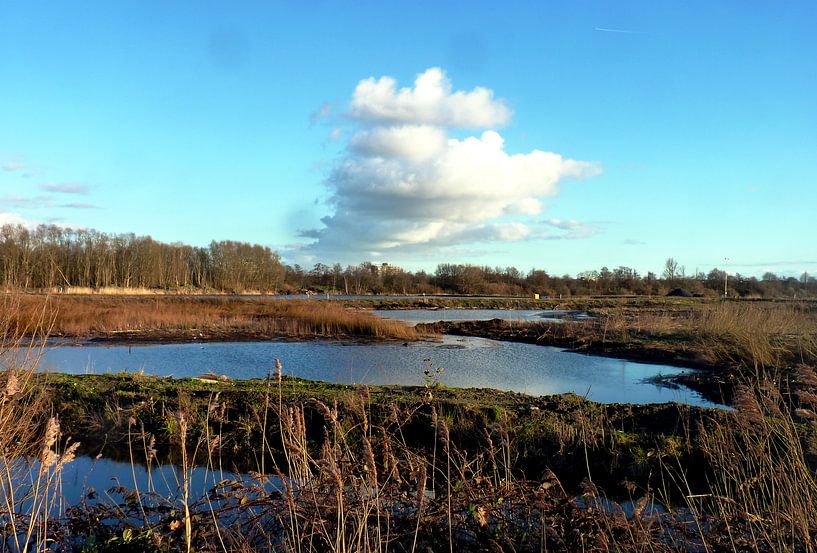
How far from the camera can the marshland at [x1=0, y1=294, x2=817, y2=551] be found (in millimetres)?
3545

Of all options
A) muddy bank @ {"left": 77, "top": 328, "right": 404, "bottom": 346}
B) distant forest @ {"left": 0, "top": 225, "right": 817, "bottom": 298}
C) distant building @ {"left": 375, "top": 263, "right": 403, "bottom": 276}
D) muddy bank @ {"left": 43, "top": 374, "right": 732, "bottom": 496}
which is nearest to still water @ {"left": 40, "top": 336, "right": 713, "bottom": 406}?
muddy bank @ {"left": 77, "top": 328, "right": 404, "bottom": 346}

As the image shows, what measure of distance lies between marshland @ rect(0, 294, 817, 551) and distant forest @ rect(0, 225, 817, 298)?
44241 millimetres

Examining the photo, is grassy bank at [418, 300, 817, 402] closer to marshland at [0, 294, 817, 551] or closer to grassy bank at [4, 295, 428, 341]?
marshland at [0, 294, 817, 551]

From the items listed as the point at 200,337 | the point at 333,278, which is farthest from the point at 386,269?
the point at 200,337

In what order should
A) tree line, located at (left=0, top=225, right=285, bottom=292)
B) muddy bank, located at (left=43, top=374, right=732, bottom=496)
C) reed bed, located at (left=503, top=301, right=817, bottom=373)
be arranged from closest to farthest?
muddy bank, located at (left=43, top=374, right=732, bottom=496)
reed bed, located at (left=503, top=301, right=817, bottom=373)
tree line, located at (left=0, top=225, right=285, bottom=292)

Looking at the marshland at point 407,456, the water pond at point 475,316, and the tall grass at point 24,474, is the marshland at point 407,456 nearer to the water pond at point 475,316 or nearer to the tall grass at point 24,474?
the tall grass at point 24,474

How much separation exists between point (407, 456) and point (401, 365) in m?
12.5

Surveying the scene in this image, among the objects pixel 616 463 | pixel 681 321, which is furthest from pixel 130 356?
pixel 681 321

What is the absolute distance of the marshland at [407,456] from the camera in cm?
354

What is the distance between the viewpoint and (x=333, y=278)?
10175 cm

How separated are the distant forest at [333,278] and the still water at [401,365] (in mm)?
37725

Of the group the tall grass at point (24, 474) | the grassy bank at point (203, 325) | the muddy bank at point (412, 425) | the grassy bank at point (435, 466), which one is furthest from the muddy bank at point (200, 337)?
the tall grass at point (24, 474)

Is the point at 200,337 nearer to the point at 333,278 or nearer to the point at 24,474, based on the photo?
the point at 24,474

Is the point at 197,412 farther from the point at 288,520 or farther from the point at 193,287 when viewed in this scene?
the point at 193,287
